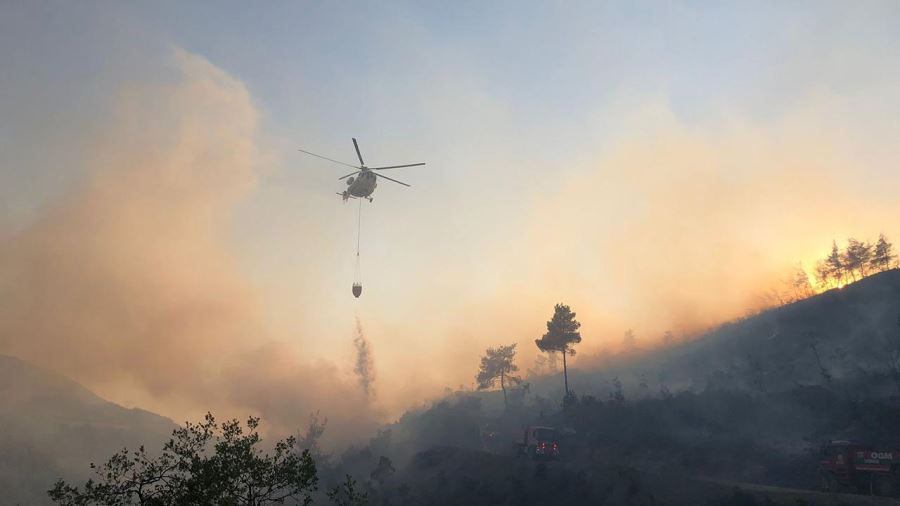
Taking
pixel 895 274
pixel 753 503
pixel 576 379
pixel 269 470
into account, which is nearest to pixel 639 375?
pixel 576 379

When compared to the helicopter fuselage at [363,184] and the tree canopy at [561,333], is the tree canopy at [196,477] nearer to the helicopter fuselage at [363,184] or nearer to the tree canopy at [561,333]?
the helicopter fuselage at [363,184]

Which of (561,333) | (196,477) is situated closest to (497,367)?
(561,333)

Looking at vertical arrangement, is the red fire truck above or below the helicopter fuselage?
below

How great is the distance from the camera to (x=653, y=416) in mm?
102438

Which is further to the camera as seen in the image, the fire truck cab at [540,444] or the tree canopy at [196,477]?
the fire truck cab at [540,444]

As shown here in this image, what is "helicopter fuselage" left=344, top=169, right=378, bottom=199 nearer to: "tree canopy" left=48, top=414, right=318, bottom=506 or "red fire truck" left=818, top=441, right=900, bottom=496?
"tree canopy" left=48, top=414, right=318, bottom=506

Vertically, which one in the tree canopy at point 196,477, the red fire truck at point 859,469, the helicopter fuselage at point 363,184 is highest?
the helicopter fuselage at point 363,184

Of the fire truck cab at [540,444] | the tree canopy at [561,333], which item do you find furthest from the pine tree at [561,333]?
the fire truck cab at [540,444]

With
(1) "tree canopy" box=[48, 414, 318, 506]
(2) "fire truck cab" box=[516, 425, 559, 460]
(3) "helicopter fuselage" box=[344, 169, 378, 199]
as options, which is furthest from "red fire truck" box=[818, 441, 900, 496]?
(3) "helicopter fuselage" box=[344, 169, 378, 199]

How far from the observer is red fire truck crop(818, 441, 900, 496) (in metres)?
51.1

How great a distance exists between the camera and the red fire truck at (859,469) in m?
51.1

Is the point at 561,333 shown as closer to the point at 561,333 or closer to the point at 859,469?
the point at 561,333

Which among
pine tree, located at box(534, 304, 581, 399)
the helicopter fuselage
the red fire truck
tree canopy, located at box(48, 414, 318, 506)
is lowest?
the red fire truck

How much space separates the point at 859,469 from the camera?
53.4 m
